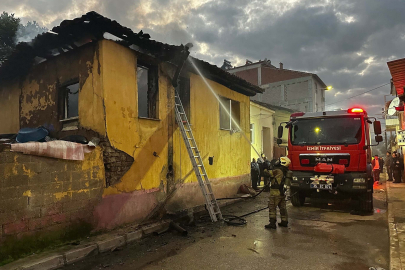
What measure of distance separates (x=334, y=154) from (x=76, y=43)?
758cm

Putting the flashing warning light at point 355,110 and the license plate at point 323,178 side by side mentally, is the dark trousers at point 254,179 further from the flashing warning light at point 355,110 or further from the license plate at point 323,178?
the flashing warning light at point 355,110

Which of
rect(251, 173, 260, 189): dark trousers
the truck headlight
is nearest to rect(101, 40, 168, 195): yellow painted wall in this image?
the truck headlight

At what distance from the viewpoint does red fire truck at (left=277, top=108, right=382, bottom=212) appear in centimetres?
780

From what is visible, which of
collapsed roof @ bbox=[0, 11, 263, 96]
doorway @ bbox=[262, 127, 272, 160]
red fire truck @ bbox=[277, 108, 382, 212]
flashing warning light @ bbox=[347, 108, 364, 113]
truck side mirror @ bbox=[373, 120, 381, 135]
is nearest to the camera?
collapsed roof @ bbox=[0, 11, 263, 96]

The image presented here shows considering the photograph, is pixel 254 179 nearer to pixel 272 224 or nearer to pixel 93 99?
pixel 272 224

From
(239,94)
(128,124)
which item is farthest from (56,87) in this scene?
(239,94)

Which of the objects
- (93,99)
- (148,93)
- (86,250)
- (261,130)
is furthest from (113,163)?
(261,130)

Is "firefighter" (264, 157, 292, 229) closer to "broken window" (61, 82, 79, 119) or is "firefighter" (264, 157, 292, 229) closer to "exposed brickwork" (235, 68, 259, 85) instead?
"broken window" (61, 82, 79, 119)

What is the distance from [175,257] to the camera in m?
4.74

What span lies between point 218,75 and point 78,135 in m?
5.49

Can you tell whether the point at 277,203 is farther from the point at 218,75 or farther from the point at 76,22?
the point at 76,22

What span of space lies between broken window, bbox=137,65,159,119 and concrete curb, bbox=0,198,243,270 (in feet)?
9.83

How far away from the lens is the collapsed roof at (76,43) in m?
5.79

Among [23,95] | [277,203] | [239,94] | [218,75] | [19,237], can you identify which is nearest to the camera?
[19,237]
